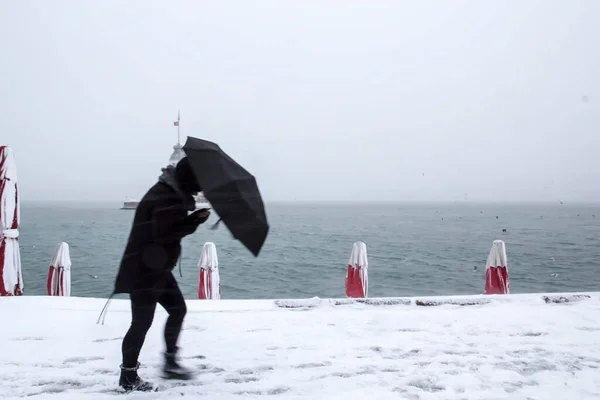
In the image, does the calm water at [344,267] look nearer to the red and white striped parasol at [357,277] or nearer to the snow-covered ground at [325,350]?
the red and white striped parasol at [357,277]

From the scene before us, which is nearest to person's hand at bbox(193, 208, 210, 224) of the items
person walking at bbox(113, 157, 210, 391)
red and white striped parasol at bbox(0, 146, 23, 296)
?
person walking at bbox(113, 157, 210, 391)

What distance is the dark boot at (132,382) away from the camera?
3.12m

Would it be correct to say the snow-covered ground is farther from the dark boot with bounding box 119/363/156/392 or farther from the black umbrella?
the black umbrella

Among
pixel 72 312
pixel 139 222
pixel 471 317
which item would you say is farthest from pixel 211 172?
pixel 471 317

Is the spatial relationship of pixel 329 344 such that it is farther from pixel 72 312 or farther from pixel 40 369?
pixel 72 312

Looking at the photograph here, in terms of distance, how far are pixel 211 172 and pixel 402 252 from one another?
1867 inches

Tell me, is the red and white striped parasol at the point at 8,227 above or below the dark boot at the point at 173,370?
above

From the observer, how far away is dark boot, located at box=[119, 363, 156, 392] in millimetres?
3119

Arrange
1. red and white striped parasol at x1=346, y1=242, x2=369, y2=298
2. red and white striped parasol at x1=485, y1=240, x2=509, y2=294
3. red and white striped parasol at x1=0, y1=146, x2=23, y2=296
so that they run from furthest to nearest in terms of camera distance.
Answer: red and white striped parasol at x1=485, y1=240, x2=509, y2=294 < red and white striped parasol at x1=346, y1=242, x2=369, y2=298 < red and white striped parasol at x1=0, y1=146, x2=23, y2=296

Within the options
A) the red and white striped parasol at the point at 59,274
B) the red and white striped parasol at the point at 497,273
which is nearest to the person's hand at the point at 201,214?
the red and white striped parasol at the point at 59,274

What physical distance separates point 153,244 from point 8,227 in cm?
441

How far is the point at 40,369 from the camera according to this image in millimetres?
3531

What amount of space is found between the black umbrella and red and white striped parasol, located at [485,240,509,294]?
674 cm

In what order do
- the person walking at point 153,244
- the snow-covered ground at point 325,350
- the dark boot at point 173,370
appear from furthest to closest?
1. the dark boot at point 173,370
2. the snow-covered ground at point 325,350
3. the person walking at point 153,244
